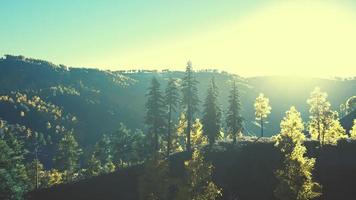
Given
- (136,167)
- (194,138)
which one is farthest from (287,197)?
(194,138)

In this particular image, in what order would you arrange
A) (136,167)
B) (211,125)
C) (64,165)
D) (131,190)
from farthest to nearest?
(64,165)
(211,125)
(136,167)
(131,190)

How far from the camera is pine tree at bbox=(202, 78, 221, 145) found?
82.7 m

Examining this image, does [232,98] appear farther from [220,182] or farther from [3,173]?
[3,173]

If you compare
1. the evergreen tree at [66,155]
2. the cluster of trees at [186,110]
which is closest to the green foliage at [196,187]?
the cluster of trees at [186,110]

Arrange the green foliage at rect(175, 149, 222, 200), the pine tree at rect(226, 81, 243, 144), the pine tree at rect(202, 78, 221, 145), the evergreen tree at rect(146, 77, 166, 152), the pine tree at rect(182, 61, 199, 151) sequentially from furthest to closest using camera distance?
the pine tree at rect(226, 81, 243, 144)
the pine tree at rect(202, 78, 221, 145)
the pine tree at rect(182, 61, 199, 151)
the evergreen tree at rect(146, 77, 166, 152)
the green foliage at rect(175, 149, 222, 200)

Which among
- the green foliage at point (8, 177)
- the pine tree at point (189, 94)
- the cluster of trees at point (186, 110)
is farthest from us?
the pine tree at point (189, 94)

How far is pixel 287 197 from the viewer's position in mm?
41594

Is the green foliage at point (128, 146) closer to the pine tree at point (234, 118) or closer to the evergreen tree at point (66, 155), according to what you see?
the evergreen tree at point (66, 155)

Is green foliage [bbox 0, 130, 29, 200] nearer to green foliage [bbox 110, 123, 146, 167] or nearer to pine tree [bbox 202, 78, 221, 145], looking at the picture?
pine tree [bbox 202, 78, 221, 145]

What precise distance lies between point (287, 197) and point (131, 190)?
33.5 m

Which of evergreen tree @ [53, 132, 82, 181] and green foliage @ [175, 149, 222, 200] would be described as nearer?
green foliage @ [175, 149, 222, 200]

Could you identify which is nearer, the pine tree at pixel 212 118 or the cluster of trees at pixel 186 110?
the cluster of trees at pixel 186 110

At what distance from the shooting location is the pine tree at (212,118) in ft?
271

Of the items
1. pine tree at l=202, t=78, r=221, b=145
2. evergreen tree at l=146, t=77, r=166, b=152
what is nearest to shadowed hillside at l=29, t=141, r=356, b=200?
pine tree at l=202, t=78, r=221, b=145
